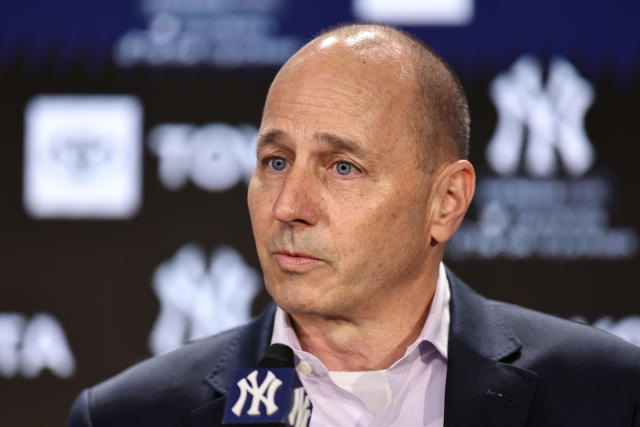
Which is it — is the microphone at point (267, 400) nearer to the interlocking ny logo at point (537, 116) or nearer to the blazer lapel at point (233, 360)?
the blazer lapel at point (233, 360)

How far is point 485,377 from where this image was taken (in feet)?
6.59

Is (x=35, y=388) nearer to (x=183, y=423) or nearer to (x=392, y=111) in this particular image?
(x=183, y=423)

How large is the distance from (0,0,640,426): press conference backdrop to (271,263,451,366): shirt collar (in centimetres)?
122

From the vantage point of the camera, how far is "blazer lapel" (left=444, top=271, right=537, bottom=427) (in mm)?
1953

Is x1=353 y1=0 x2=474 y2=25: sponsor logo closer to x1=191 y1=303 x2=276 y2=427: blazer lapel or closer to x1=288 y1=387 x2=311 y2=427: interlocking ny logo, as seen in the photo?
x1=191 y1=303 x2=276 y2=427: blazer lapel

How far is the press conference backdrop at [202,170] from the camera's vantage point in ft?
11.1

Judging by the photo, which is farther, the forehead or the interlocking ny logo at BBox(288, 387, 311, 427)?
the forehead

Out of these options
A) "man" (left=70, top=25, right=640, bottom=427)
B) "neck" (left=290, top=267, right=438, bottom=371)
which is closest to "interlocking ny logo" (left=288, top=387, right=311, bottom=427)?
"man" (left=70, top=25, right=640, bottom=427)

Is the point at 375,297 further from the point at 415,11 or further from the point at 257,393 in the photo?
the point at 415,11

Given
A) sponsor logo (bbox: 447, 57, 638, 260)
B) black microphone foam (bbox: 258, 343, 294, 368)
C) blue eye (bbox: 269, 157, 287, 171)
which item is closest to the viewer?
black microphone foam (bbox: 258, 343, 294, 368)

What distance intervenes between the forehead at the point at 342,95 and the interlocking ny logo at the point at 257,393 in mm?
563

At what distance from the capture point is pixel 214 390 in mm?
2053

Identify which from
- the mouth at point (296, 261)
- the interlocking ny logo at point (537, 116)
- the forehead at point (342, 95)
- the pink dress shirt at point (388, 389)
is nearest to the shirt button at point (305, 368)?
the pink dress shirt at point (388, 389)

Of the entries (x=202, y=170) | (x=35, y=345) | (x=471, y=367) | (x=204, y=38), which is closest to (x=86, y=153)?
(x=202, y=170)
